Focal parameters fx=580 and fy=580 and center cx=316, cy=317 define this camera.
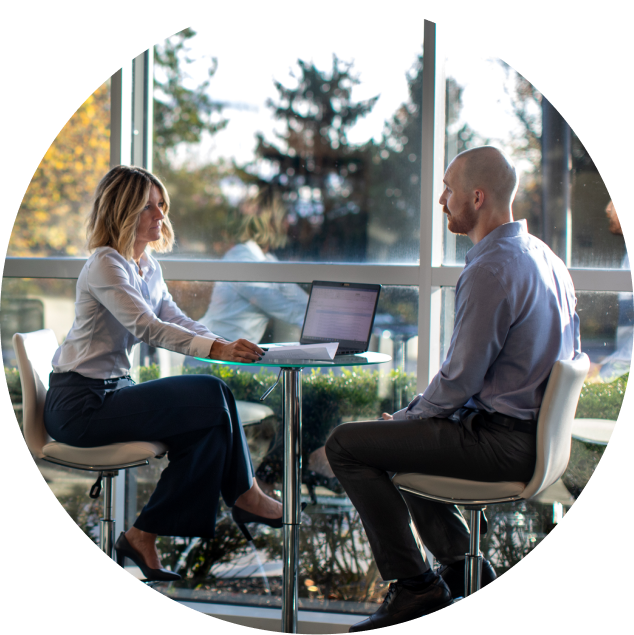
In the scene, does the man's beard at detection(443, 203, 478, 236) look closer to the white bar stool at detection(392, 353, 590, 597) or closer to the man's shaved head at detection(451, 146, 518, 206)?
the man's shaved head at detection(451, 146, 518, 206)

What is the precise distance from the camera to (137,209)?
2416 mm

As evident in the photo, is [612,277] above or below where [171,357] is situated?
above

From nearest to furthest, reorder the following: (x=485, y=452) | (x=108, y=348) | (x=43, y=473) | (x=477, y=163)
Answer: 1. (x=485, y=452)
2. (x=477, y=163)
3. (x=108, y=348)
4. (x=43, y=473)

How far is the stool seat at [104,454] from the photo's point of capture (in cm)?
212

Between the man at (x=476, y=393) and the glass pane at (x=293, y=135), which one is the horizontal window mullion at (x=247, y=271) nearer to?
the glass pane at (x=293, y=135)

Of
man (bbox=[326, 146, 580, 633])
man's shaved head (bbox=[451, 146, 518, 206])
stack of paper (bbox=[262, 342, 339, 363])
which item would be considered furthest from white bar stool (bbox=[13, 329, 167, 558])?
man's shaved head (bbox=[451, 146, 518, 206])

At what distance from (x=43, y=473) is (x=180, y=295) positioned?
1267 mm

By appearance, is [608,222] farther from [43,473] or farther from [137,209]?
[43,473]

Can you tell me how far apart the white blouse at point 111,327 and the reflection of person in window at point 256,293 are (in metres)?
0.67

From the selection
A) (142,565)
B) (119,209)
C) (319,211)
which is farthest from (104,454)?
(319,211)

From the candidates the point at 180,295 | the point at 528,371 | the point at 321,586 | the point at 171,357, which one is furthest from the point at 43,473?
the point at 528,371

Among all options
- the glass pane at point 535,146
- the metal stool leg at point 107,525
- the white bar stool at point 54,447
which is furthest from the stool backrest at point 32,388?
the glass pane at point 535,146

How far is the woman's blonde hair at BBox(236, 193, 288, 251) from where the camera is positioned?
3020 millimetres

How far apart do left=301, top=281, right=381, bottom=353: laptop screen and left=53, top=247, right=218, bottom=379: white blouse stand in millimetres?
481
